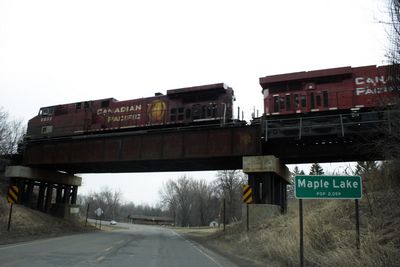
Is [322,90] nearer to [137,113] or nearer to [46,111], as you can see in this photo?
[137,113]

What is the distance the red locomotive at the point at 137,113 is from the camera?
26781 millimetres

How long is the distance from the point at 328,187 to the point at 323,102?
13.4m

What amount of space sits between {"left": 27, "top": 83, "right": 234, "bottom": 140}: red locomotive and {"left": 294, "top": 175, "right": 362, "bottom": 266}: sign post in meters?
15.2

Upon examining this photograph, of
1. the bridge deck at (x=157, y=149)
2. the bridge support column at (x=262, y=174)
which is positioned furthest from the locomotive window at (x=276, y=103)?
the bridge support column at (x=262, y=174)

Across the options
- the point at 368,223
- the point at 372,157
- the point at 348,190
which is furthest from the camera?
the point at 372,157

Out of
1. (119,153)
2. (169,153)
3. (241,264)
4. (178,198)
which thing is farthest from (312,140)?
(178,198)

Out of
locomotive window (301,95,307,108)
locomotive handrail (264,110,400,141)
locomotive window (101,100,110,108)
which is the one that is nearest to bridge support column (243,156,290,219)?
locomotive handrail (264,110,400,141)

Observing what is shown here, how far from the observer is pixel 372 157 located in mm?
21828

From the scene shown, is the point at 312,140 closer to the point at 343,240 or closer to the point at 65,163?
the point at 343,240

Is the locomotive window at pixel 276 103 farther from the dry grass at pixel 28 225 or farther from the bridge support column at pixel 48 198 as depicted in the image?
the bridge support column at pixel 48 198

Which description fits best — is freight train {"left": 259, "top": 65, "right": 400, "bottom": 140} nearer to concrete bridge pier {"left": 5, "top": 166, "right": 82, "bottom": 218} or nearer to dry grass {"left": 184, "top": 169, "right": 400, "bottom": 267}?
dry grass {"left": 184, "top": 169, "right": 400, "bottom": 267}

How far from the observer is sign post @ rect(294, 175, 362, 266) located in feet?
31.8

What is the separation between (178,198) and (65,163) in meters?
81.3

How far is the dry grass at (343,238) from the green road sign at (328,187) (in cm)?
130
